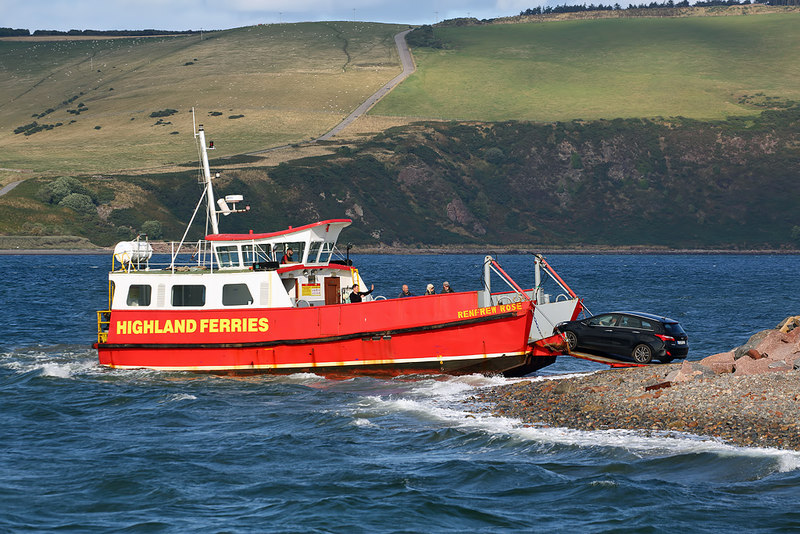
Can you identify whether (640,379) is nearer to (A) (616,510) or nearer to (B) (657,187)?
(A) (616,510)

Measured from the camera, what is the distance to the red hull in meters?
29.2

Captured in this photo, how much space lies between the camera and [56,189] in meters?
141

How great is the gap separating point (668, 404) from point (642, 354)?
212 inches

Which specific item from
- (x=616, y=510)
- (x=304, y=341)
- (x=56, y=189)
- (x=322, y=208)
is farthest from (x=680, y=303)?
(x=56, y=189)

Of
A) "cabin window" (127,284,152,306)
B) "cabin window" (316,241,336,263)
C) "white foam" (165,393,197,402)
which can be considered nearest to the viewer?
"white foam" (165,393,197,402)

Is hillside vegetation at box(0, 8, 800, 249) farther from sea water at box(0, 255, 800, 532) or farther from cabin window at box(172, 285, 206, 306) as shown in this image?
A: sea water at box(0, 255, 800, 532)

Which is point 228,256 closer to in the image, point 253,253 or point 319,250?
point 253,253

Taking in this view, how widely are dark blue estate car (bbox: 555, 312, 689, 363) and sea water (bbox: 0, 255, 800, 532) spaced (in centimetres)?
230

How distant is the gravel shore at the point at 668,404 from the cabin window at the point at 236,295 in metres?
9.18

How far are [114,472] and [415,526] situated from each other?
7.11 meters

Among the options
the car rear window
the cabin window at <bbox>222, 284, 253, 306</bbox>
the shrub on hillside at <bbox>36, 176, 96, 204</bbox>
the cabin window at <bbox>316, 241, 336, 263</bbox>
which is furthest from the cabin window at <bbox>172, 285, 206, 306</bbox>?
the shrub on hillside at <bbox>36, 176, 96, 204</bbox>

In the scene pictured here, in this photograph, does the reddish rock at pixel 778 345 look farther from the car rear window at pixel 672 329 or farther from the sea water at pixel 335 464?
the sea water at pixel 335 464

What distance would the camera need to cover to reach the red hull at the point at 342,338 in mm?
29172

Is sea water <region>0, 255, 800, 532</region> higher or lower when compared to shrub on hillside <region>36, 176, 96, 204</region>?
lower
